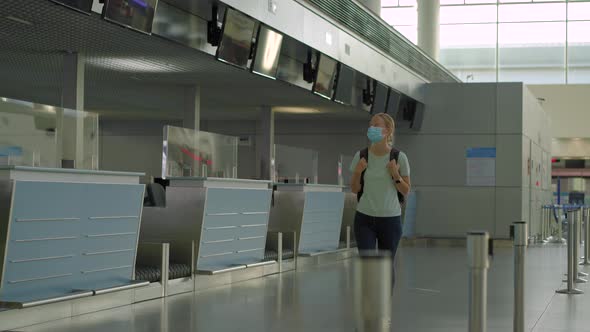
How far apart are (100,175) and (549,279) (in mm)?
6244

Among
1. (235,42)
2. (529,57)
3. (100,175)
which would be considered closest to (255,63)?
(235,42)

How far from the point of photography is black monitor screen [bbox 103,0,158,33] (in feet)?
26.4

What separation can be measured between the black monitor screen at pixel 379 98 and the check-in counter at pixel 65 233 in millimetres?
9438

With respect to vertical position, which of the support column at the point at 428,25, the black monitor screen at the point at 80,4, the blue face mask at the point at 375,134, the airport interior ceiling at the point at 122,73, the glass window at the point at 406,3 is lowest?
the blue face mask at the point at 375,134

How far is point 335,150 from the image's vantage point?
19875mm

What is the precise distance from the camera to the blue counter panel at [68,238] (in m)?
6.44

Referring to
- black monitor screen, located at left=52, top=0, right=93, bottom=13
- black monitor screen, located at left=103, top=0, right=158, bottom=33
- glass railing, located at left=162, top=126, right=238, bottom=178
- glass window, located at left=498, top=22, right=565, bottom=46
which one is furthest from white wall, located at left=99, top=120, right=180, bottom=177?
glass window, located at left=498, top=22, right=565, bottom=46

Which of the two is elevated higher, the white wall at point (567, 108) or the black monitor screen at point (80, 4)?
the white wall at point (567, 108)

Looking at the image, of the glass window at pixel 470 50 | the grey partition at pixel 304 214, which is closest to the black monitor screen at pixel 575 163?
the glass window at pixel 470 50

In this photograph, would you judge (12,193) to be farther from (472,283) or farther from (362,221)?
(472,283)

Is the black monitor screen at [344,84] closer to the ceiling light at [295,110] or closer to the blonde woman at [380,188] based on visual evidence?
the ceiling light at [295,110]

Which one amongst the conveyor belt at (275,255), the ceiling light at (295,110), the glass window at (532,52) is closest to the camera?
the conveyor belt at (275,255)

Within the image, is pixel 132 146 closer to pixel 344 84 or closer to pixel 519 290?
pixel 344 84

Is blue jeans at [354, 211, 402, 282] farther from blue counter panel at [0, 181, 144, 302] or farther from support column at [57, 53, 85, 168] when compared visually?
support column at [57, 53, 85, 168]
